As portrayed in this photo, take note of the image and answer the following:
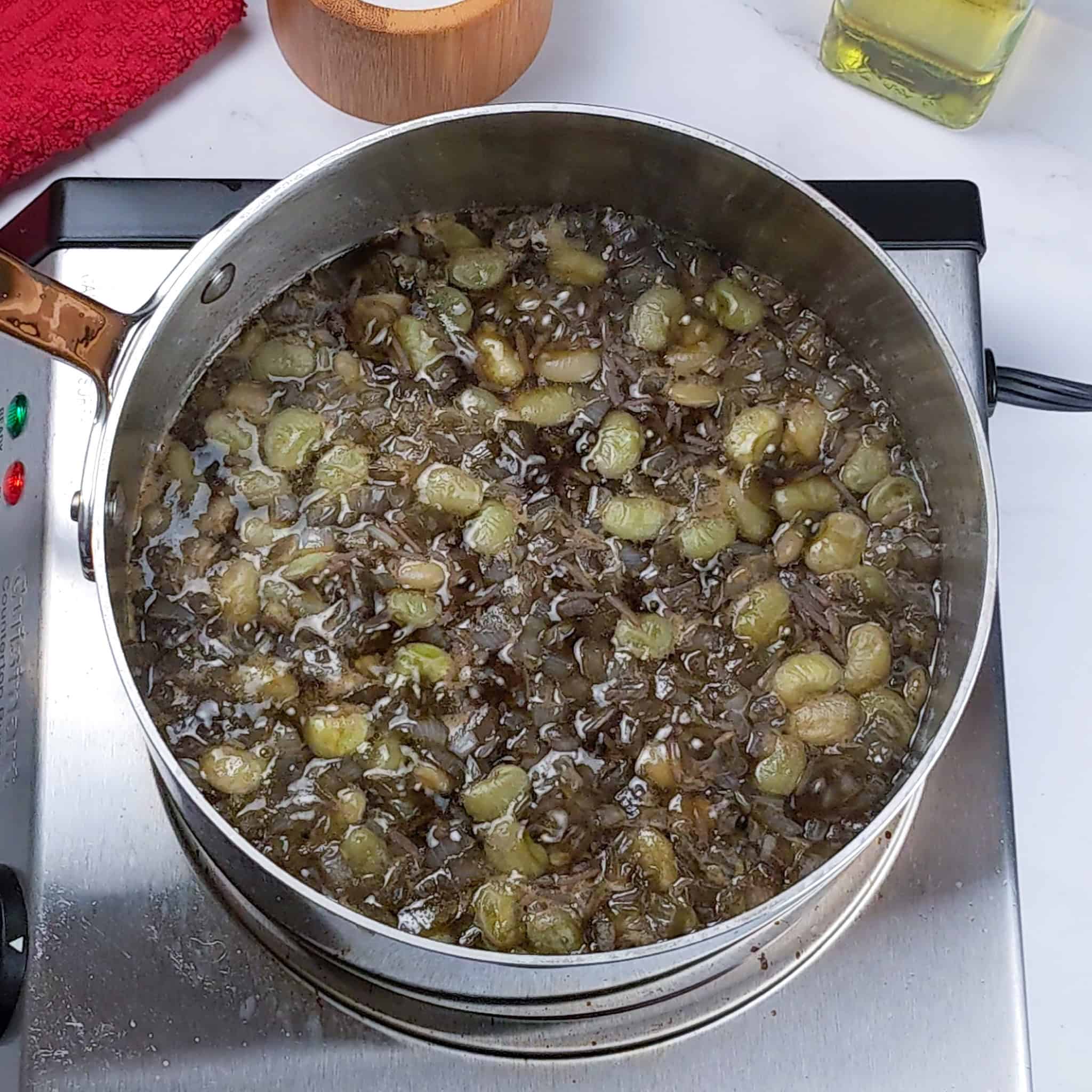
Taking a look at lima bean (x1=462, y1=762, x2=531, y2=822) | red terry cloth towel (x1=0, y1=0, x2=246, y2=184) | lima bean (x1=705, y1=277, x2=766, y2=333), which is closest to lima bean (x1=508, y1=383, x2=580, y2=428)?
lima bean (x1=705, y1=277, x2=766, y2=333)

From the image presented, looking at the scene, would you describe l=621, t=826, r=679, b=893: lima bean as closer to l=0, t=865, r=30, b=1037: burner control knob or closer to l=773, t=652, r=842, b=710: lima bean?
l=773, t=652, r=842, b=710: lima bean

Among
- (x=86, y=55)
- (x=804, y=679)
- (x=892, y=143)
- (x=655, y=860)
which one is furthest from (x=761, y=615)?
(x=86, y=55)

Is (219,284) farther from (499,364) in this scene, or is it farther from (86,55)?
(86,55)

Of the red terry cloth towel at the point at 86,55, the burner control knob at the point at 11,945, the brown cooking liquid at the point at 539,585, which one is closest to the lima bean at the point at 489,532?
the brown cooking liquid at the point at 539,585

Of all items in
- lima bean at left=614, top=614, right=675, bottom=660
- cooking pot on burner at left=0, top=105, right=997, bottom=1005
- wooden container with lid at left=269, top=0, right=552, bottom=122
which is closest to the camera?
cooking pot on burner at left=0, top=105, right=997, bottom=1005

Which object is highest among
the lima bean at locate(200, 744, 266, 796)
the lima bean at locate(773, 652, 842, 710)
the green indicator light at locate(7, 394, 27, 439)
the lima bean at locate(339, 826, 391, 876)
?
the lima bean at locate(773, 652, 842, 710)
